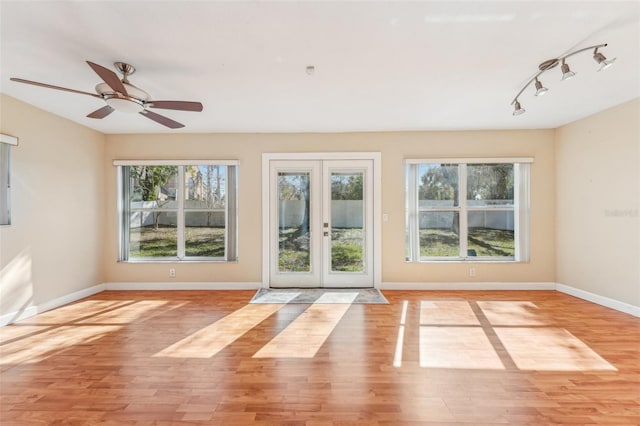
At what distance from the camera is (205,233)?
4848 millimetres

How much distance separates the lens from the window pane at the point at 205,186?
4.80 meters

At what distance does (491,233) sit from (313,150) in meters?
3.19

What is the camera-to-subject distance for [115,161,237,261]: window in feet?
15.7

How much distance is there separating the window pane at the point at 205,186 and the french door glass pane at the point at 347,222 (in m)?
1.82

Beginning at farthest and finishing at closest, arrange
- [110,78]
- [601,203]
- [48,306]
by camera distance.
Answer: [601,203] < [48,306] < [110,78]

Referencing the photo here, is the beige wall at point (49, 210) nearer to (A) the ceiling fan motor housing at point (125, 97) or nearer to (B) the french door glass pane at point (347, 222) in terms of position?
Answer: (A) the ceiling fan motor housing at point (125, 97)

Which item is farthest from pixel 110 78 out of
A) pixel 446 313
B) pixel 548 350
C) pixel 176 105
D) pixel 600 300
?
pixel 600 300

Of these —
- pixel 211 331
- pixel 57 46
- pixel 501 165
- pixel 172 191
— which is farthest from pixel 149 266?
pixel 501 165

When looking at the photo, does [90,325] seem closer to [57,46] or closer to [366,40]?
[57,46]

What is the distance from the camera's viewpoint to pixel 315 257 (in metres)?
4.76

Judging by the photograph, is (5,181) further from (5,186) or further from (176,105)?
(176,105)

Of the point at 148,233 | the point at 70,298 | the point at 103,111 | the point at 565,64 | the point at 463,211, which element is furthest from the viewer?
the point at 148,233

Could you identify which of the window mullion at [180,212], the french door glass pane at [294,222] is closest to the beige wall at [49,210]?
the window mullion at [180,212]

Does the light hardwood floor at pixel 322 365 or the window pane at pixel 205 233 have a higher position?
the window pane at pixel 205 233
